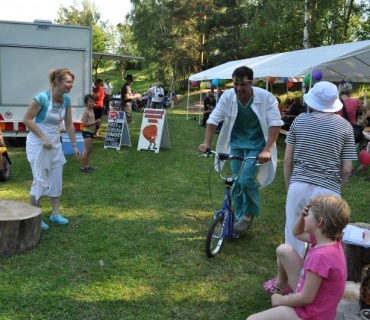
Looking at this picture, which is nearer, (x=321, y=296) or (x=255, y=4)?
(x=321, y=296)

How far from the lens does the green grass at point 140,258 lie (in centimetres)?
322

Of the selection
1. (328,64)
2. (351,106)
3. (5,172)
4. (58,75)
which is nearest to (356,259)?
(58,75)

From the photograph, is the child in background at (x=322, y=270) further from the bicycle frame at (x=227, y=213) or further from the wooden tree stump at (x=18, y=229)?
the wooden tree stump at (x=18, y=229)

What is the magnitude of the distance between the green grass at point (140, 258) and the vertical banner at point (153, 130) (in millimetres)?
3135

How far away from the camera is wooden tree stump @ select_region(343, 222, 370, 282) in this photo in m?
3.54

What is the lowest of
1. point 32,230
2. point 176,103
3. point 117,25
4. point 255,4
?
point 32,230

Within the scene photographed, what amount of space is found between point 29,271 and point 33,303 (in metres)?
0.58

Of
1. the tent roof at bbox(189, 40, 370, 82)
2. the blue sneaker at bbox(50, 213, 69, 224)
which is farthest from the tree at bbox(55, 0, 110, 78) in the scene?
the blue sneaker at bbox(50, 213, 69, 224)

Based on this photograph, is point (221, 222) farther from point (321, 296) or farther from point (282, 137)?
point (282, 137)

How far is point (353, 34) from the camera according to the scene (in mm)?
20922

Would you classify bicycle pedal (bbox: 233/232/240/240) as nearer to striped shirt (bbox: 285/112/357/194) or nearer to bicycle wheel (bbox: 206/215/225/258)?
bicycle wheel (bbox: 206/215/225/258)

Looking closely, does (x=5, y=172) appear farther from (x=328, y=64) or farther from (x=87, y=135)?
(x=328, y=64)

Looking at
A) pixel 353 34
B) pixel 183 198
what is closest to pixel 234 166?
pixel 183 198

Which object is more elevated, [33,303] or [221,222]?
[221,222]
